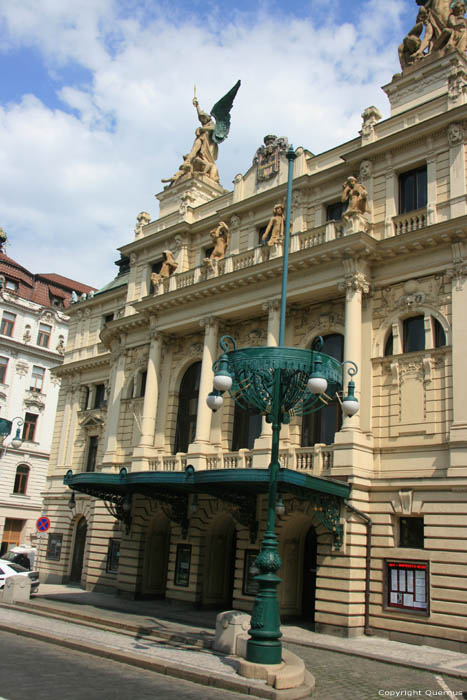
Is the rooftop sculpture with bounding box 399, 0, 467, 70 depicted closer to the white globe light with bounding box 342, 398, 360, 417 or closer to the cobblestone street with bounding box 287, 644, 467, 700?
the white globe light with bounding box 342, 398, 360, 417

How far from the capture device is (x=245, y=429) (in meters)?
27.9

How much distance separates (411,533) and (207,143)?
24.2m

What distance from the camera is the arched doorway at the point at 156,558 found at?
2955 centimetres

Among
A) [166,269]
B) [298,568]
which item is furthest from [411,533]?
[166,269]

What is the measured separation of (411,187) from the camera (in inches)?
984

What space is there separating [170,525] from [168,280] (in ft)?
37.5

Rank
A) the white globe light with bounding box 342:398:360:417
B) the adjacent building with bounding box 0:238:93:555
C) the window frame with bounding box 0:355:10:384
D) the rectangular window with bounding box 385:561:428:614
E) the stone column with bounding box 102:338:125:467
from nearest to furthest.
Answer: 1. the white globe light with bounding box 342:398:360:417
2. the rectangular window with bounding box 385:561:428:614
3. the stone column with bounding box 102:338:125:467
4. the adjacent building with bounding box 0:238:93:555
5. the window frame with bounding box 0:355:10:384

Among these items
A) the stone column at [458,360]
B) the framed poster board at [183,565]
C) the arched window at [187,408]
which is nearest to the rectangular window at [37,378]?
the arched window at [187,408]

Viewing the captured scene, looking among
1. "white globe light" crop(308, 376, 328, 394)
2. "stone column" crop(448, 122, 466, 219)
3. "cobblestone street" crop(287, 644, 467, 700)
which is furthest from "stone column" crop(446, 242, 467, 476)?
"white globe light" crop(308, 376, 328, 394)

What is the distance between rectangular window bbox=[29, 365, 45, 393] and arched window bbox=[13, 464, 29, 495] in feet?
21.7

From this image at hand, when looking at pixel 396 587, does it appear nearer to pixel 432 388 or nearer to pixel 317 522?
pixel 317 522

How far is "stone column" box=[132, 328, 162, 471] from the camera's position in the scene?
29812 millimetres

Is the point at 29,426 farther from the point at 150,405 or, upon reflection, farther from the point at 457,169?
the point at 457,169

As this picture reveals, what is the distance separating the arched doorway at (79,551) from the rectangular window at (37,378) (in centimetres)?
2224
